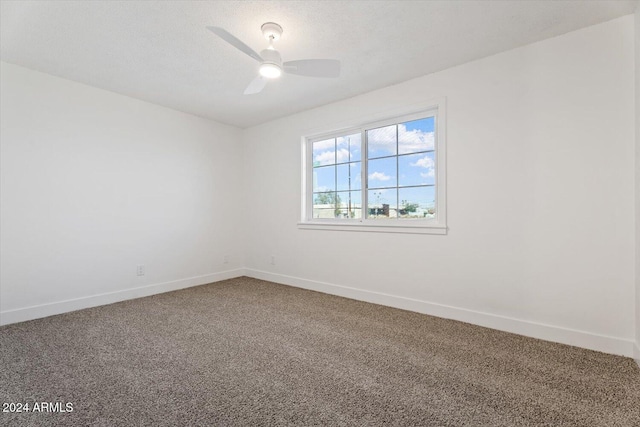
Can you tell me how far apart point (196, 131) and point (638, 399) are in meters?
4.77

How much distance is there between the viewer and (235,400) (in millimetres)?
1580

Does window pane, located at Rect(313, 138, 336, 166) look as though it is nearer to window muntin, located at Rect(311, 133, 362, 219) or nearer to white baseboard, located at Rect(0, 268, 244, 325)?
window muntin, located at Rect(311, 133, 362, 219)

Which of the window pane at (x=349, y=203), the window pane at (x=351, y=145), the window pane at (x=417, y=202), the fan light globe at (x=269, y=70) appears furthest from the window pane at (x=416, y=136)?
the fan light globe at (x=269, y=70)

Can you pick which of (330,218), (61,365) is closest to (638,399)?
(330,218)

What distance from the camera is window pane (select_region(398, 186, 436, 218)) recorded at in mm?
3057

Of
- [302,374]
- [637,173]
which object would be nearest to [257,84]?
[302,374]

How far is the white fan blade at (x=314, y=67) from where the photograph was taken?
2.10m

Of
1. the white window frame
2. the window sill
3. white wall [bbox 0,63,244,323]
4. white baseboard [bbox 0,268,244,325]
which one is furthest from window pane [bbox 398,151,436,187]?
white baseboard [bbox 0,268,244,325]

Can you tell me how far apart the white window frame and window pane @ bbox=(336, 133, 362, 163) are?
0.06m

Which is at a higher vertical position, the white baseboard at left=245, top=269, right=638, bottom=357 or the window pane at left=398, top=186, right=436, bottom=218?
the window pane at left=398, top=186, right=436, bottom=218

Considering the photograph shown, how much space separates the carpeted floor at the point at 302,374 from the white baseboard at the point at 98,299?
15cm

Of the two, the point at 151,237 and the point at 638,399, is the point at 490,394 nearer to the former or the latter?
the point at 638,399

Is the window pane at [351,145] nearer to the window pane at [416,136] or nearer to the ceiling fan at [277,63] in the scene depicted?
the window pane at [416,136]

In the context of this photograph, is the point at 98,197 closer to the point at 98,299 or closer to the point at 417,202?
the point at 98,299
